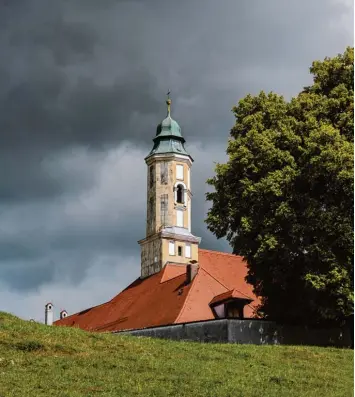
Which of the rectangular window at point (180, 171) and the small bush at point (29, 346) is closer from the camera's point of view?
the small bush at point (29, 346)

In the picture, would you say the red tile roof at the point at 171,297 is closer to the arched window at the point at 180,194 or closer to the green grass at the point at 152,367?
the arched window at the point at 180,194

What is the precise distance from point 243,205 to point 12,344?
13464 mm


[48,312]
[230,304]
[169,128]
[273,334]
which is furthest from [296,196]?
[48,312]

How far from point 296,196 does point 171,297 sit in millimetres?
14811

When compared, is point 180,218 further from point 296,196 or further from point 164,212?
point 296,196

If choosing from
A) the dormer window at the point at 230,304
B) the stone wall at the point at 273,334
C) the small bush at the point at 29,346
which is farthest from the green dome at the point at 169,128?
the small bush at the point at 29,346

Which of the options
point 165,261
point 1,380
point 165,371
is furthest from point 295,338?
point 165,261

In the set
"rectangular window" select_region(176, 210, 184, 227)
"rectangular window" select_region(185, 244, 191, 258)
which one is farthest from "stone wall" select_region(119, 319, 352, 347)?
"rectangular window" select_region(176, 210, 184, 227)

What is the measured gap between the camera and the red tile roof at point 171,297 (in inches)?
1513

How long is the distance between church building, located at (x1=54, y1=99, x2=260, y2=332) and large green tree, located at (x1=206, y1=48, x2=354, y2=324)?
5245mm

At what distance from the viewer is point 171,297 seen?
41.8 m

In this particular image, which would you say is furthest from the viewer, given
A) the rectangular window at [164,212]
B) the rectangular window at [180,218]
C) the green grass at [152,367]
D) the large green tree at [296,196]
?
the rectangular window at [180,218]

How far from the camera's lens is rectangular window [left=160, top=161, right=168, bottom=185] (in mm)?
57406

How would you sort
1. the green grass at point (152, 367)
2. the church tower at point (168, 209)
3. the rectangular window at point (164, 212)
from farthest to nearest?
the rectangular window at point (164, 212), the church tower at point (168, 209), the green grass at point (152, 367)
